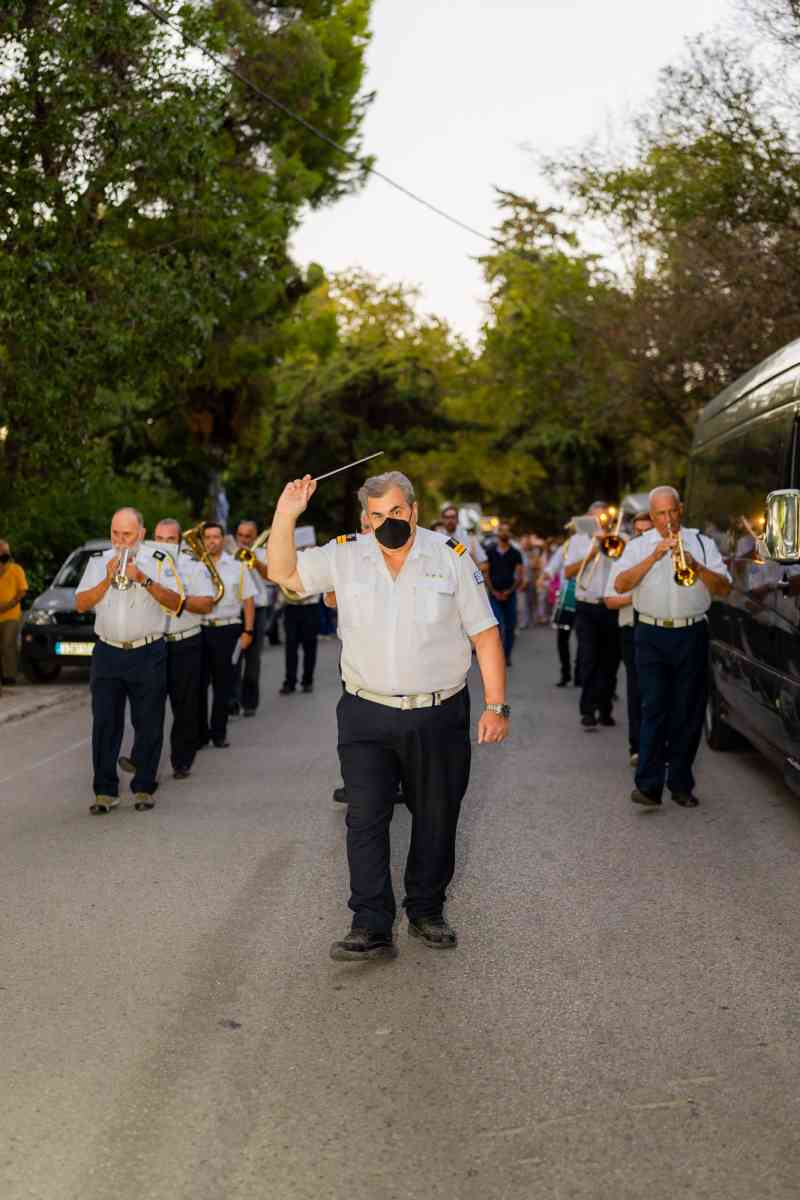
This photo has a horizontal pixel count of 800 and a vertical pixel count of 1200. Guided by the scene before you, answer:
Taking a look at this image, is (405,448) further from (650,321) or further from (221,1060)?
(221,1060)

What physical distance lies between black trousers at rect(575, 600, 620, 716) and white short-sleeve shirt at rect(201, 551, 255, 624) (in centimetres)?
293

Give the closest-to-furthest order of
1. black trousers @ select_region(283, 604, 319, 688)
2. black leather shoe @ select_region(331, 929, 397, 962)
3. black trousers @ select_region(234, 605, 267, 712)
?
black leather shoe @ select_region(331, 929, 397, 962) → black trousers @ select_region(234, 605, 267, 712) → black trousers @ select_region(283, 604, 319, 688)

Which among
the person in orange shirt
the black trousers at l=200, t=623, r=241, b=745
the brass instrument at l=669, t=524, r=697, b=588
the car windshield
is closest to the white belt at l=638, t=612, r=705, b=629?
the brass instrument at l=669, t=524, r=697, b=588

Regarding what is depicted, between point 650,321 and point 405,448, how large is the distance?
16.7 m

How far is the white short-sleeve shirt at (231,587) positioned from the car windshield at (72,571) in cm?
668

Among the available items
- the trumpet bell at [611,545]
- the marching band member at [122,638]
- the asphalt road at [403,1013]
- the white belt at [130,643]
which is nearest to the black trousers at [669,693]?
the asphalt road at [403,1013]

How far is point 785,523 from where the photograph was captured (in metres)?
6.66

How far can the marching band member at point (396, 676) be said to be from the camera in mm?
6000

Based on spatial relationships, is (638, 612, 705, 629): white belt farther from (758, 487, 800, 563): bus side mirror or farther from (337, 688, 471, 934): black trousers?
(337, 688, 471, 934): black trousers

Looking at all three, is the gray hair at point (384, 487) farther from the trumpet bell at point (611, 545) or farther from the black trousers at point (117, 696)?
the trumpet bell at point (611, 545)

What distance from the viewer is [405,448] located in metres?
48.2

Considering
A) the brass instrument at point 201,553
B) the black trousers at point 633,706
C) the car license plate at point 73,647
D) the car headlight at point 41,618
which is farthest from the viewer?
the car headlight at point 41,618

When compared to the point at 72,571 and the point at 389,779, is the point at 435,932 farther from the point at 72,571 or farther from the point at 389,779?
the point at 72,571

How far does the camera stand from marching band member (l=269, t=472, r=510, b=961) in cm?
600
